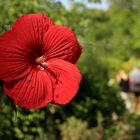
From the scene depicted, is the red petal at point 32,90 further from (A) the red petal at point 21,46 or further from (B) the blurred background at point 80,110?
(B) the blurred background at point 80,110

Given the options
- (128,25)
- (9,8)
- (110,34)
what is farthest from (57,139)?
(110,34)

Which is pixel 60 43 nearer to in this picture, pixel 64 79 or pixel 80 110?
pixel 64 79

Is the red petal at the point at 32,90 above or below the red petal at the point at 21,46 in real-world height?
below

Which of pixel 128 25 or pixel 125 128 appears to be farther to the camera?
pixel 128 25

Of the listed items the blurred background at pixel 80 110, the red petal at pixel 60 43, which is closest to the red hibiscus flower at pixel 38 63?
the red petal at pixel 60 43

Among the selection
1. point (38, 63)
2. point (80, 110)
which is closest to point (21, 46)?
point (38, 63)

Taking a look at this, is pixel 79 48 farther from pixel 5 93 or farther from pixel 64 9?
pixel 64 9

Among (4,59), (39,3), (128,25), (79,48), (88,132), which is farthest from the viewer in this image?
(128,25)
